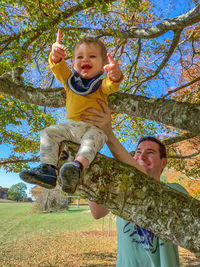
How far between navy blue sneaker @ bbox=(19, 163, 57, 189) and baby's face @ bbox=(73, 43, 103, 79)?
3.68ft

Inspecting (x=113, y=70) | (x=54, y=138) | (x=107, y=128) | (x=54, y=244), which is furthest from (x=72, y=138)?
(x=54, y=244)

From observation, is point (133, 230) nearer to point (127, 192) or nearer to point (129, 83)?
point (127, 192)

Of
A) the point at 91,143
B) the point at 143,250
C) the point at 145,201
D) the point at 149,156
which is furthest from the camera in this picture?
the point at 149,156

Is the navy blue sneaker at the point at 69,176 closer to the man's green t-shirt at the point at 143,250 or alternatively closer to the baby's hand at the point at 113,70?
the baby's hand at the point at 113,70

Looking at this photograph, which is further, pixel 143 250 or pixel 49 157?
pixel 143 250

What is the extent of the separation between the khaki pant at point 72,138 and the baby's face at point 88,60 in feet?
1.92

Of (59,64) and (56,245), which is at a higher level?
(59,64)

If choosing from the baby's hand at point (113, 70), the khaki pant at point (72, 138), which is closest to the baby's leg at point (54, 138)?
the khaki pant at point (72, 138)

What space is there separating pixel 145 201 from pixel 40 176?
889mm

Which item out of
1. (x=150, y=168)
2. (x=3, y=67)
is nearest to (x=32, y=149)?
(x=3, y=67)

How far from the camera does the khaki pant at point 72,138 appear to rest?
1902mm

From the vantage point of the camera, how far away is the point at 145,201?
1832 millimetres

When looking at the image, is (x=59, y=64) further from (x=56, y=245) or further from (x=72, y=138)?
A: (x=56, y=245)

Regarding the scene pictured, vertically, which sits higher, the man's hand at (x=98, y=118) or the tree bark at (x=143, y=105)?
the tree bark at (x=143, y=105)
